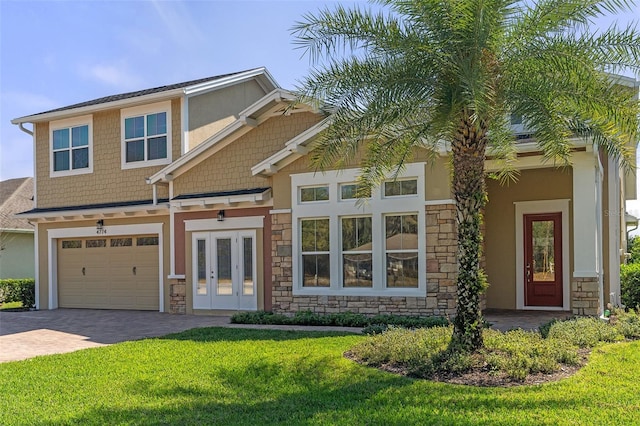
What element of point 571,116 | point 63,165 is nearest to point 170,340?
point 571,116

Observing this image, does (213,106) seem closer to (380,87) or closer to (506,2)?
(380,87)

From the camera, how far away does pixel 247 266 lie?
15.1 metres

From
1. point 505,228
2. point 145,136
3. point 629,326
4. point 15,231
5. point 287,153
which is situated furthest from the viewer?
point 15,231

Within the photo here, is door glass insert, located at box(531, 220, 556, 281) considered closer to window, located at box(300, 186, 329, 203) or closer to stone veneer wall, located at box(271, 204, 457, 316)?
stone veneer wall, located at box(271, 204, 457, 316)

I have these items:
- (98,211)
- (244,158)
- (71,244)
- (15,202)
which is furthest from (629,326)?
(15,202)

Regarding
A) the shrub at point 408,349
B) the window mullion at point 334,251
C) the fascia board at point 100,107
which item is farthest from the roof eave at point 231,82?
the shrub at point 408,349

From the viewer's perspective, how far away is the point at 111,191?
1811 cm

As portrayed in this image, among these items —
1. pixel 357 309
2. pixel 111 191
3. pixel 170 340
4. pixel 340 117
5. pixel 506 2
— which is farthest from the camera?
pixel 111 191

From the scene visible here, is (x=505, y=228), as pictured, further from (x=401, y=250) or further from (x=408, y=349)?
(x=408, y=349)

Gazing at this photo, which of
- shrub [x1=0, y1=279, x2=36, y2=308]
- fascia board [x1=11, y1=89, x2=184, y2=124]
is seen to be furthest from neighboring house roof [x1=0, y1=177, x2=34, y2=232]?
fascia board [x1=11, y1=89, x2=184, y2=124]

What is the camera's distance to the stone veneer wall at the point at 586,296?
11.3m

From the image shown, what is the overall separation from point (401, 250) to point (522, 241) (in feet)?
12.5

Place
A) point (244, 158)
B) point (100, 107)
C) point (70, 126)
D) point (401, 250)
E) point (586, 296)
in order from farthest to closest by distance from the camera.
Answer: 1. point (70, 126)
2. point (100, 107)
3. point (244, 158)
4. point (401, 250)
5. point (586, 296)

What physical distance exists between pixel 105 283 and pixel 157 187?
404 centimetres
